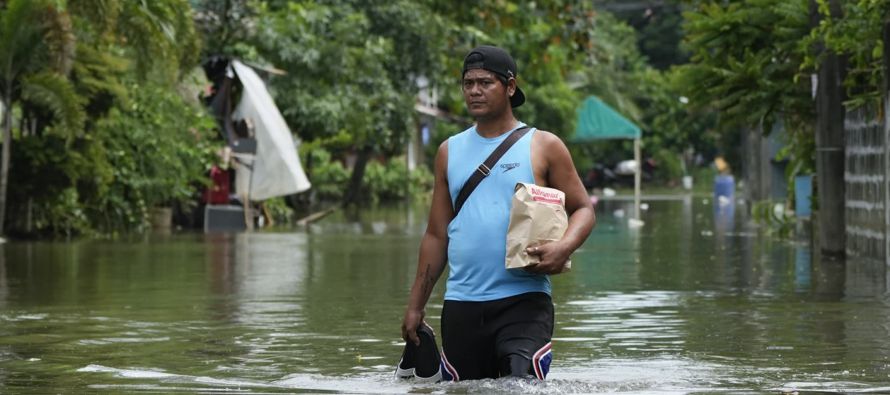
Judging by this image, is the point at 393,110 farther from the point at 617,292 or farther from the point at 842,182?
the point at 617,292

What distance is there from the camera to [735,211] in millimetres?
39250

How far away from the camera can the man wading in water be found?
7.23 m

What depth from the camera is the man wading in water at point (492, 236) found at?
285 inches

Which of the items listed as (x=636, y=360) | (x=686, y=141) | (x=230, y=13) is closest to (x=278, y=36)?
(x=230, y=13)

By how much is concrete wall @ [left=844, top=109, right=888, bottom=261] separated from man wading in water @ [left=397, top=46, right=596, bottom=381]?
9964 mm

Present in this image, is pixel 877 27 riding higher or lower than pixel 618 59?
lower

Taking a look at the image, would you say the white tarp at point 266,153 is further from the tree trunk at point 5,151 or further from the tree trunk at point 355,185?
the tree trunk at point 355,185

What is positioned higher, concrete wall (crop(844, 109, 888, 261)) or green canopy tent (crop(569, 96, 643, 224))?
green canopy tent (crop(569, 96, 643, 224))

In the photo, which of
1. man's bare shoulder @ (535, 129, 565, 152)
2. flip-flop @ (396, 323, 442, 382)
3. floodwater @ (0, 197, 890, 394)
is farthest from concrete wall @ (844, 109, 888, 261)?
man's bare shoulder @ (535, 129, 565, 152)

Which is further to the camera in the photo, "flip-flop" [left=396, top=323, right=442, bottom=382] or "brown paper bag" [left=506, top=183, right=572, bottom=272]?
"flip-flop" [left=396, top=323, right=442, bottom=382]

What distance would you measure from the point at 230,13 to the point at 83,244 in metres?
10.7

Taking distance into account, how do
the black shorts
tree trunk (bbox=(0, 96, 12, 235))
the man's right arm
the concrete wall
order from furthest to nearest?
tree trunk (bbox=(0, 96, 12, 235)) → the concrete wall → the man's right arm → the black shorts

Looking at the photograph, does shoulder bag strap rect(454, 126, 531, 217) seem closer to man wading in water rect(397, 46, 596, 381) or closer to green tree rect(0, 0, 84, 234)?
man wading in water rect(397, 46, 596, 381)

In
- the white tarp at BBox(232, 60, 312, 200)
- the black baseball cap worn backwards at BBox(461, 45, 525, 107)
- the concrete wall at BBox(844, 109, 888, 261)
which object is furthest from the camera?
the white tarp at BBox(232, 60, 312, 200)
